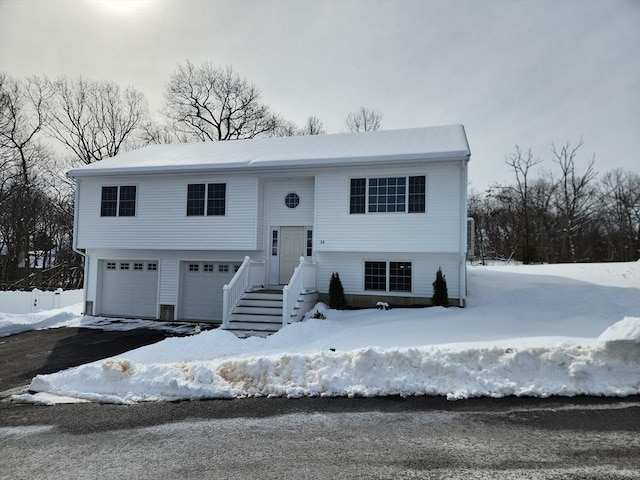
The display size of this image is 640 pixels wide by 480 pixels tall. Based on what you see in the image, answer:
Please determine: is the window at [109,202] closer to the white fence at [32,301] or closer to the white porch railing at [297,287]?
the white fence at [32,301]

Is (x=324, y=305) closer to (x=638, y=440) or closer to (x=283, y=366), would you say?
(x=283, y=366)

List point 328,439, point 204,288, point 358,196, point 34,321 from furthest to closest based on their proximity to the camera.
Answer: point 204,288, point 34,321, point 358,196, point 328,439

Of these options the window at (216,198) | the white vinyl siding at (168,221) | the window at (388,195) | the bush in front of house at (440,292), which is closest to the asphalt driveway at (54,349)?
the white vinyl siding at (168,221)

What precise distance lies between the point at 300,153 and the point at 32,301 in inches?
512

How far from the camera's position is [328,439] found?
4594mm

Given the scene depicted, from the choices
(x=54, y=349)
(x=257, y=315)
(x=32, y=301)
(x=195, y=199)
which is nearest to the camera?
(x=54, y=349)

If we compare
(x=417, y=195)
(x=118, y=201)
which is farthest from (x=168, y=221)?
(x=417, y=195)

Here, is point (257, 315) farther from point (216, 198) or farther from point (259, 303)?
point (216, 198)

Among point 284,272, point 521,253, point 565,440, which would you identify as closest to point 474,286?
point 284,272

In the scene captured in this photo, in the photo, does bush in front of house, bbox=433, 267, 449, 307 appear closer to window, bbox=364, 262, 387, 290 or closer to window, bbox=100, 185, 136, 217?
window, bbox=364, 262, 387, 290

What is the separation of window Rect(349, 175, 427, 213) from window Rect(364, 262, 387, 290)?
178 cm

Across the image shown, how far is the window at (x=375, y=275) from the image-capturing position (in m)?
12.9

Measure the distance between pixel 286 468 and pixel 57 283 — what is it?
98.1ft

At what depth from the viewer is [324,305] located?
41.9 feet
